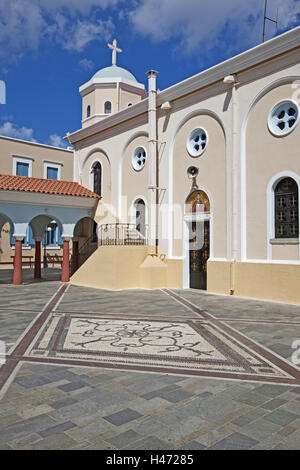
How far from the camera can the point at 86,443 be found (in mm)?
3283

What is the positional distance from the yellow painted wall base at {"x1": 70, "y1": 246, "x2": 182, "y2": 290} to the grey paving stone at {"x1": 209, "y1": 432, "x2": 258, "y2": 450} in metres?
11.3

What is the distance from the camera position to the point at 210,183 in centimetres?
1389

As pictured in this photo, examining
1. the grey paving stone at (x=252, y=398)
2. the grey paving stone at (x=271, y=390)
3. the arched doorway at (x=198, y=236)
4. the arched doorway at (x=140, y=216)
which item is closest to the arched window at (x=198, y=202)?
the arched doorway at (x=198, y=236)

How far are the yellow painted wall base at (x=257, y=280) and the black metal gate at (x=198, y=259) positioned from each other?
0.97m

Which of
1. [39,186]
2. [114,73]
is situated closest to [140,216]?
[39,186]

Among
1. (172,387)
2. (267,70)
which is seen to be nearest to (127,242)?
(267,70)

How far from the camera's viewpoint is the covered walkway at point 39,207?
15.5 meters

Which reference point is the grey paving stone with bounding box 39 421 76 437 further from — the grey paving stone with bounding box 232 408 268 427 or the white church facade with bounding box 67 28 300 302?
the white church facade with bounding box 67 28 300 302

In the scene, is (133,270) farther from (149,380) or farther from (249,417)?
(249,417)

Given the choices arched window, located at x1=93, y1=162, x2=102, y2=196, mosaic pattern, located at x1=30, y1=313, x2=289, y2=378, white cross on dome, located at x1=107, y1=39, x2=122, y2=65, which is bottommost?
mosaic pattern, located at x1=30, y1=313, x2=289, y2=378

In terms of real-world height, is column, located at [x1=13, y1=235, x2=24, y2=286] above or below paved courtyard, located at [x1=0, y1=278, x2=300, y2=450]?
above

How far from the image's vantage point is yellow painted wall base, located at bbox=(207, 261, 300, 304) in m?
11.2

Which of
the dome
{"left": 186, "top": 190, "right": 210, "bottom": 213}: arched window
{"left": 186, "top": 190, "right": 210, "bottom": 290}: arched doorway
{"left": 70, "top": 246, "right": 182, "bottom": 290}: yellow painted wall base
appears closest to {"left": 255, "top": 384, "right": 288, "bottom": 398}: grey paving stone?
{"left": 186, "top": 190, "right": 210, "bottom": 290}: arched doorway
